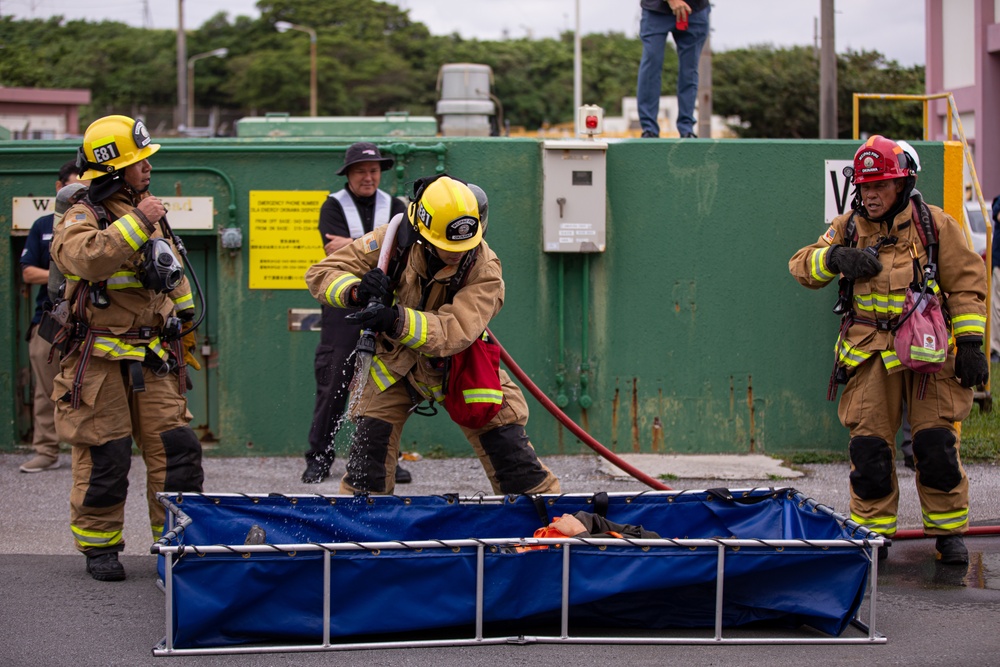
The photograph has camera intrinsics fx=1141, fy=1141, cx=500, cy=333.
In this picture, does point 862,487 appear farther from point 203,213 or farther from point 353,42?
point 353,42

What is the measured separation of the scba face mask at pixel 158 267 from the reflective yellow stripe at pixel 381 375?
1014mm

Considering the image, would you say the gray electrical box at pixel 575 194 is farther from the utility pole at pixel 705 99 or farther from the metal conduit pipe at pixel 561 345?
the utility pole at pixel 705 99

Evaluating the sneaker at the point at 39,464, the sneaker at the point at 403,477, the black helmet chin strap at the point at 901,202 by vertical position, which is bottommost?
the sneaker at the point at 403,477

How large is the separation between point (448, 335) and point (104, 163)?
72.4 inches

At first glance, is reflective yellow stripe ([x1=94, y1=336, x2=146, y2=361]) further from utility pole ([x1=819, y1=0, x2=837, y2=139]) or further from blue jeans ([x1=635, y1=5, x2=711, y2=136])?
utility pole ([x1=819, y1=0, x2=837, y2=139])

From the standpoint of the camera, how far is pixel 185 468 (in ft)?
17.7

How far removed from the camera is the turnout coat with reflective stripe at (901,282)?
5.51 m

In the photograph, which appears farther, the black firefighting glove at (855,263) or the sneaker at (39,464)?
the sneaker at (39,464)

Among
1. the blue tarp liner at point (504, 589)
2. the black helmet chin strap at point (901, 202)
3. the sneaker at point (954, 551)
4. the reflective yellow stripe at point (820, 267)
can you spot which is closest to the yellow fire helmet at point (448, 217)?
the blue tarp liner at point (504, 589)

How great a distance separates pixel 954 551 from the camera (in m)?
5.62

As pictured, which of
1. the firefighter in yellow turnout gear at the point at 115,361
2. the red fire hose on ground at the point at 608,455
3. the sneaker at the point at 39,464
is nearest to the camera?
the firefighter in yellow turnout gear at the point at 115,361

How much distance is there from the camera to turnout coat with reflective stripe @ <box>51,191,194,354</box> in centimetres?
503

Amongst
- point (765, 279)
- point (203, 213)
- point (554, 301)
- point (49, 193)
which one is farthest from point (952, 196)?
point (49, 193)

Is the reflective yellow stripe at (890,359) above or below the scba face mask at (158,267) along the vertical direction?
below
